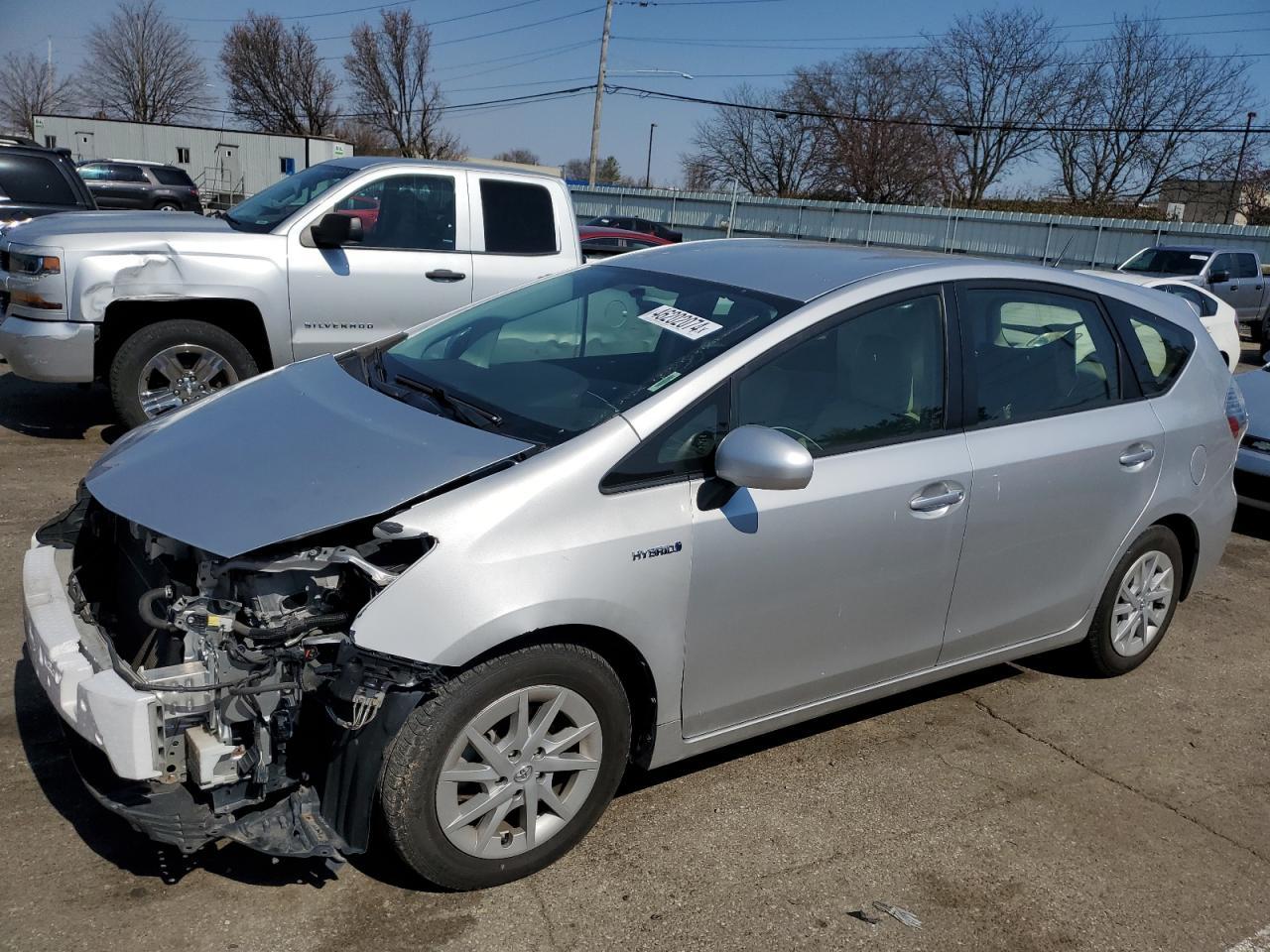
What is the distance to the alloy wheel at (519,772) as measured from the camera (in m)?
2.74

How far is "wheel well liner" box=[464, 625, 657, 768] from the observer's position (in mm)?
2781

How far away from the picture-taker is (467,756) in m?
2.78

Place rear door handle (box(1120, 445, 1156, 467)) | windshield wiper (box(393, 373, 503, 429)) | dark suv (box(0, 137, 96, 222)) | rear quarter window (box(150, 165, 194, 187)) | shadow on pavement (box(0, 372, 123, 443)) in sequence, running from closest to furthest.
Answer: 1. windshield wiper (box(393, 373, 503, 429))
2. rear door handle (box(1120, 445, 1156, 467))
3. shadow on pavement (box(0, 372, 123, 443))
4. dark suv (box(0, 137, 96, 222))
5. rear quarter window (box(150, 165, 194, 187))

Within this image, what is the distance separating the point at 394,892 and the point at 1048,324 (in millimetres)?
3065

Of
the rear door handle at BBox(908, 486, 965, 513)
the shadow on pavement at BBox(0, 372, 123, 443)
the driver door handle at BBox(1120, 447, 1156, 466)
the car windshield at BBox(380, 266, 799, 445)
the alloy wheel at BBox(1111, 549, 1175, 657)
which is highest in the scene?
the car windshield at BBox(380, 266, 799, 445)

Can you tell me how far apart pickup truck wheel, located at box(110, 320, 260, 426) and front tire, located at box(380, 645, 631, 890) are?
4555 mm

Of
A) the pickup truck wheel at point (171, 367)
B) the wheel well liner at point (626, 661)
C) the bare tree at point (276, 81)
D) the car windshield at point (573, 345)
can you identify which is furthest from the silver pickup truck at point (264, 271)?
the bare tree at point (276, 81)

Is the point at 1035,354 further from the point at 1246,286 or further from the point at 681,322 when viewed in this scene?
the point at 1246,286

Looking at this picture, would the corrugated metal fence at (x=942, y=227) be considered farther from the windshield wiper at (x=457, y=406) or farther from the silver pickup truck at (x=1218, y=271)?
the windshield wiper at (x=457, y=406)

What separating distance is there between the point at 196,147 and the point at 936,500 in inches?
1812

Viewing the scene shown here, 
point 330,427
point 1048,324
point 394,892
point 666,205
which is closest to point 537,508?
point 330,427

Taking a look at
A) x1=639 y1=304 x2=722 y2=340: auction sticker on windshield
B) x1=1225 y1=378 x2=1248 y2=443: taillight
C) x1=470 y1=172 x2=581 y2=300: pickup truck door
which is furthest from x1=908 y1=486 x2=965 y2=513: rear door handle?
x1=470 y1=172 x2=581 y2=300: pickup truck door

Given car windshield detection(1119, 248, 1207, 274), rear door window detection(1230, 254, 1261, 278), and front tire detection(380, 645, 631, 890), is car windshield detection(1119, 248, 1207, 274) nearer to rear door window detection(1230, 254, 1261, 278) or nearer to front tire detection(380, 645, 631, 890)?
rear door window detection(1230, 254, 1261, 278)

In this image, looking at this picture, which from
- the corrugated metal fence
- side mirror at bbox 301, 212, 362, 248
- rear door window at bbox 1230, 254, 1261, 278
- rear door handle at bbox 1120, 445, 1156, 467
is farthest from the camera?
the corrugated metal fence
